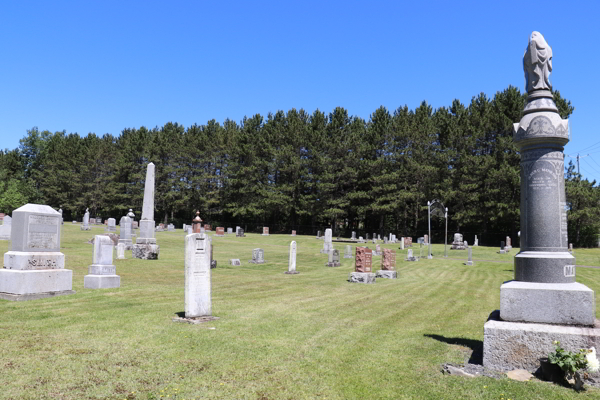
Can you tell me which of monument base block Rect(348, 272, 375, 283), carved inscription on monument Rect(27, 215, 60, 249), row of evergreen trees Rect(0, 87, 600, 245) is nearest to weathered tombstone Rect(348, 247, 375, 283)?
monument base block Rect(348, 272, 375, 283)

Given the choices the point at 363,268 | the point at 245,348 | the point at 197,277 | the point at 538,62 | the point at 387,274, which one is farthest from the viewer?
the point at 387,274

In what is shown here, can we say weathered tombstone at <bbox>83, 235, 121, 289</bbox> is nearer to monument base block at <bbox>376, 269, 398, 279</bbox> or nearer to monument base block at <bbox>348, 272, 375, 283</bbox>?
monument base block at <bbox>348, 272, 375, 283</bbox>

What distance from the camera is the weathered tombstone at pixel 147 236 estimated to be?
2125 cm

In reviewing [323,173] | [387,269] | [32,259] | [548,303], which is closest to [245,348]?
[548,303]

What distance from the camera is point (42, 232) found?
10.2 m

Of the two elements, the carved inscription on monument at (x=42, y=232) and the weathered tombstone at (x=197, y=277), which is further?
the carved inscription on monument at (x=42, y=232)

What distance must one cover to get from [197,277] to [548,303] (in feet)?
19.9

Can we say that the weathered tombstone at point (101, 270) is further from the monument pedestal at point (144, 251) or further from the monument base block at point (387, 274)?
the monument base block at point (387, 274)

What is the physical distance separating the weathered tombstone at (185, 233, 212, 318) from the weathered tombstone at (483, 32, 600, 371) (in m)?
5.18

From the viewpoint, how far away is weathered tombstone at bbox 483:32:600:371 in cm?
558

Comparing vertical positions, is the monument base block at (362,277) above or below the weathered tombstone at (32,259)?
below

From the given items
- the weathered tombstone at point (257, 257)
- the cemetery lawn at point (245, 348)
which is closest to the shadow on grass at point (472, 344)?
the cemetery lawn at point (245, 348)

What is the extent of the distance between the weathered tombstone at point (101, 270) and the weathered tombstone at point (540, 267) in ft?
33.0

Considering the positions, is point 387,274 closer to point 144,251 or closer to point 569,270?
point 144,251
